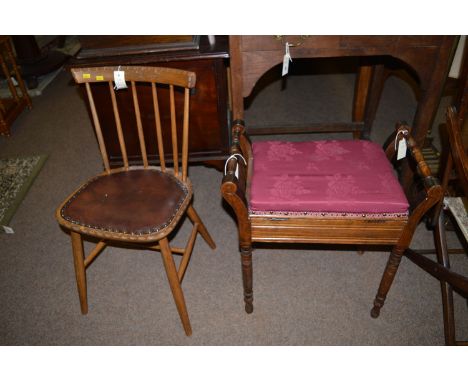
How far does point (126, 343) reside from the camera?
5.41 ft

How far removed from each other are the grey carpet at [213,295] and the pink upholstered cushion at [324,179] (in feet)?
2.13

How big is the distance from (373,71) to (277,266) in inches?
53.1

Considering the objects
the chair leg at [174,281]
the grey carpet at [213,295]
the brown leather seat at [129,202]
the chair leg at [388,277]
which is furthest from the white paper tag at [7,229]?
the chair leg at [388,277]

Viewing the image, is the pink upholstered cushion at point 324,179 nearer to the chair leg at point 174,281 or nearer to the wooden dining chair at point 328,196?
the wooden dining chair at point 328,196

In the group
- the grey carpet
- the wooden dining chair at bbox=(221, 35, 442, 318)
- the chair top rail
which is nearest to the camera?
the wooden dining chair at bbox=(221, 35, 442, 318)

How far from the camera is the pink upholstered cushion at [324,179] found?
1.29 m

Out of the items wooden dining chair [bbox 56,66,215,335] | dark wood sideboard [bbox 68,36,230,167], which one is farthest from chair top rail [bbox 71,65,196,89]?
dark wood sideboard [bbox 68,36,230,167]

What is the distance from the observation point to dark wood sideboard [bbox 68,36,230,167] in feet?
5.94

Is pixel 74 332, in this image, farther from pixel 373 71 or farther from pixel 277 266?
pixel 373 71

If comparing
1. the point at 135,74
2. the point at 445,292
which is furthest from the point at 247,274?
the point at 135,74

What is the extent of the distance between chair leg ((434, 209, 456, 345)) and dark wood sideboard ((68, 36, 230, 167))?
1189 millimetres

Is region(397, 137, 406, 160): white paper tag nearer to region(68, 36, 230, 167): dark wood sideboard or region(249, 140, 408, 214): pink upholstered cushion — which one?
region(249, 140, 408, 214): pink upholstered cushion

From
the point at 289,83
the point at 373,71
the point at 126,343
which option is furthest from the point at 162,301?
the point at 289,83

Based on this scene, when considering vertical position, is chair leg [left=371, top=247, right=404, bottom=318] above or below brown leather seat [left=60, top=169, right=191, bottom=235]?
below
